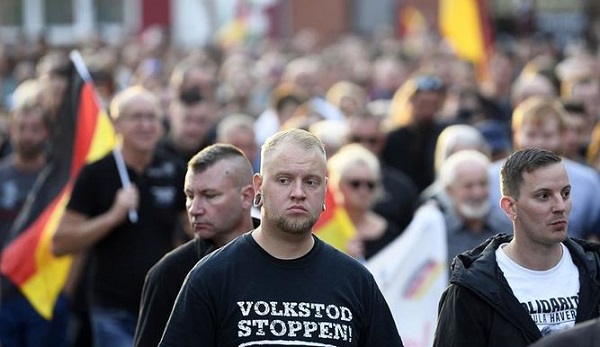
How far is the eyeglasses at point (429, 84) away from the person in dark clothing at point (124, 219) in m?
4.11

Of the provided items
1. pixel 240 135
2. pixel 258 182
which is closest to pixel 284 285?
pixel 258 182

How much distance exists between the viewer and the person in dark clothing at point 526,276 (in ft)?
19.0

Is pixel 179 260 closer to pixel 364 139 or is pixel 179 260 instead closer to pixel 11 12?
pixel 364 139

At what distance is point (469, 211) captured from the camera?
937 cm

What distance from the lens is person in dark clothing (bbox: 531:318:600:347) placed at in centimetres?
387

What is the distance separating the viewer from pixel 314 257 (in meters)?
A: 5.54

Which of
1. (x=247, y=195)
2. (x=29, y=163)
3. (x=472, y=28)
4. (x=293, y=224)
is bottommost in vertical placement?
(x=293, y=224)

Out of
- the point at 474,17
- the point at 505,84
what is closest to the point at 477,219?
the point at 505,84

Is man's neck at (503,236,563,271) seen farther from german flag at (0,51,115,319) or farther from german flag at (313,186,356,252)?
german flag at (0,51,115,319)

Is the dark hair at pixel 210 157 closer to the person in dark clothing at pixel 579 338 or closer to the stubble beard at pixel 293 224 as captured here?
the stubble beard at pixel 293 224

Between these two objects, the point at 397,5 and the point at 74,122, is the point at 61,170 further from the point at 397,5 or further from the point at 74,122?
the point at 397,5

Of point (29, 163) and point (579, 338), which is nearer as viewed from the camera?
point (579, 338)

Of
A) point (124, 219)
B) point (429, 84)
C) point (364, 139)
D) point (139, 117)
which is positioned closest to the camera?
point (124, 219)

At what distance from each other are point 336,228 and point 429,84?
4.10m
